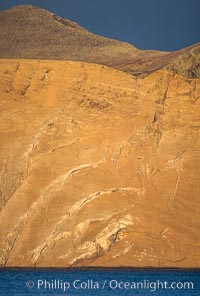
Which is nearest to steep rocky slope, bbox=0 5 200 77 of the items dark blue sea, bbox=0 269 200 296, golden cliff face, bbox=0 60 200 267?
golden cliff face, bbox=0 60 200 267

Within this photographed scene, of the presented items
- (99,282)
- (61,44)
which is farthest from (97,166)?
(99,282)

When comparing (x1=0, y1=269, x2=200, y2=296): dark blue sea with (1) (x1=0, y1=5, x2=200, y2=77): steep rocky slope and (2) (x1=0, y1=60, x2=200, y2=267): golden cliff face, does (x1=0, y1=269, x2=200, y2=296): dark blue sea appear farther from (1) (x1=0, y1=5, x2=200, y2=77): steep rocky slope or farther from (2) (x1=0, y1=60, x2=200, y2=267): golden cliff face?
(1) (x1=0, y1=5, x2=200, y2=77): steep rocky slope

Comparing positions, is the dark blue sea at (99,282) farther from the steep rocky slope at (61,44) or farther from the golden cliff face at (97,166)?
the steep rocky slope at (61,44)

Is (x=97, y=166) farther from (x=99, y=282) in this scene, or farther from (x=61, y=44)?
(x=99, y=282)

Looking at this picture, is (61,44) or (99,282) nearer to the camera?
(99,282)

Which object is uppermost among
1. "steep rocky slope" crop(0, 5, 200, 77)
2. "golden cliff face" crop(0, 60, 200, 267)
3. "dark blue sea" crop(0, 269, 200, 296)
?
"steep rocky slope" crop(0, 5, 200, 77)

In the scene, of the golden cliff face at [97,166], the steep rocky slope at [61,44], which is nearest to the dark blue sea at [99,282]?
the golden cliff face at [97,166]

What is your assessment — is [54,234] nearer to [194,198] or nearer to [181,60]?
[194,198]
